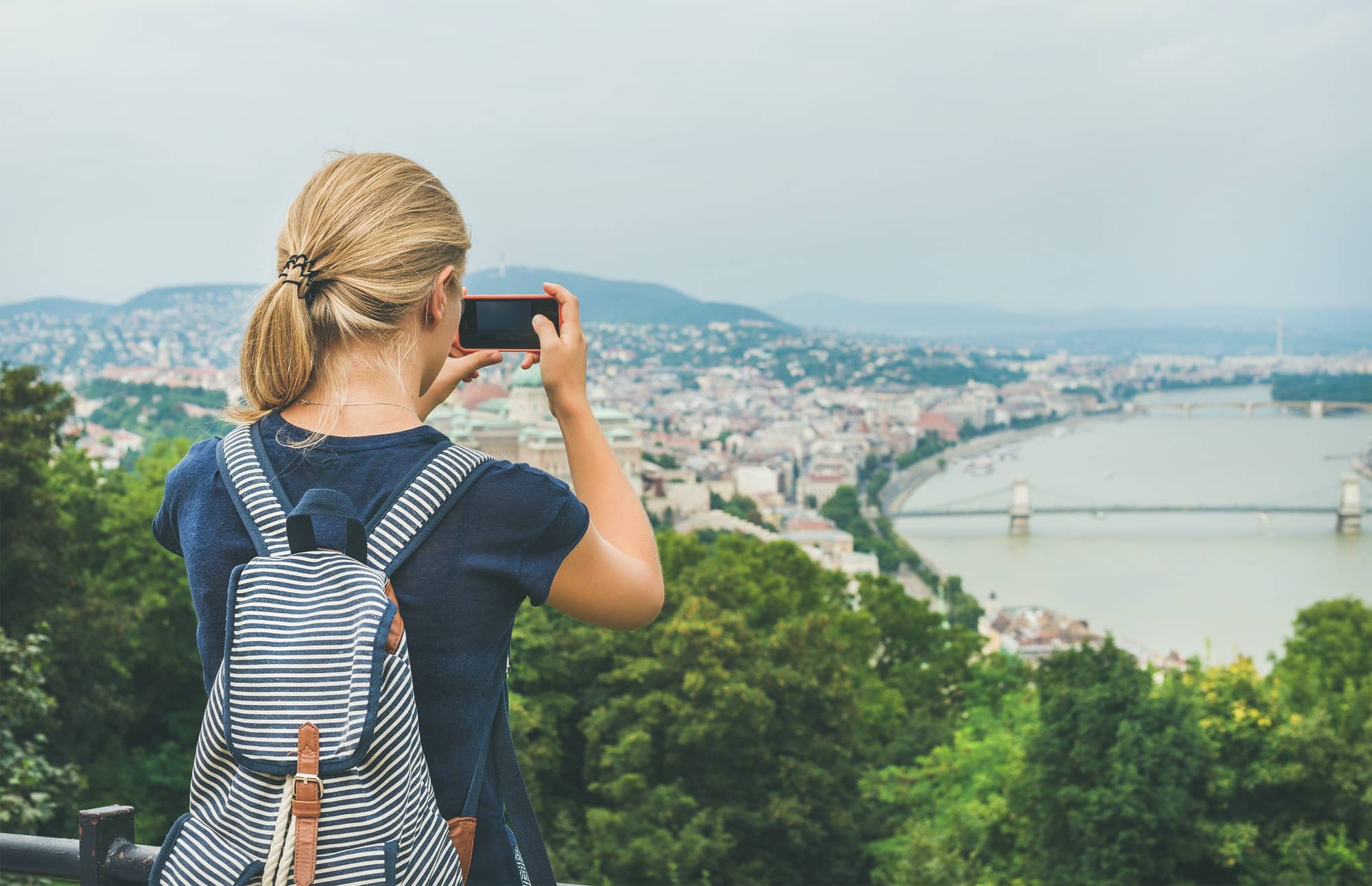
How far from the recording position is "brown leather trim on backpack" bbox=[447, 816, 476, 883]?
0.92 m

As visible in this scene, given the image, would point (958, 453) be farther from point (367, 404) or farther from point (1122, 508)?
point (367, 404)

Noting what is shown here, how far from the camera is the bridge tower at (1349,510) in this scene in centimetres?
5831

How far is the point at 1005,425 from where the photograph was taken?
9169 cm

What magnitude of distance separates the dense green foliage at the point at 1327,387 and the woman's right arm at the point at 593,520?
92.4 metres

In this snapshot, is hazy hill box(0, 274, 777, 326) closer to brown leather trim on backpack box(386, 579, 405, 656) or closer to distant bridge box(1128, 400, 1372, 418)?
distant bridge box(1128, 400, 1372, 418)

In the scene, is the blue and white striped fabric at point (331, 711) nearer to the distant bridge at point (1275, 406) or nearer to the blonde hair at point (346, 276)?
the blonde hair at point (346, 276)

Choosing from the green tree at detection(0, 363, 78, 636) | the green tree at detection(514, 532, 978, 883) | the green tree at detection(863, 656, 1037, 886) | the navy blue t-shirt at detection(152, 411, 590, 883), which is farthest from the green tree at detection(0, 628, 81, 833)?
the green tree at detection(863, 656, 1037, 886)

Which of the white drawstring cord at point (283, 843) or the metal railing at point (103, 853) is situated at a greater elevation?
the white drawstring cord at point (283, 843)

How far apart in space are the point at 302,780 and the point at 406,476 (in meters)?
0.21

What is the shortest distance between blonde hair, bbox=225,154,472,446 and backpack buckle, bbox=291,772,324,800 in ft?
0.78

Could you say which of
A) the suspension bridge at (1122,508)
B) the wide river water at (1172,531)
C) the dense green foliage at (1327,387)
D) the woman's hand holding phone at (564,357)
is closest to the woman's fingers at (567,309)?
the woman's hand holding phone at (564,357)

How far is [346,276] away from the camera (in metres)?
0.95

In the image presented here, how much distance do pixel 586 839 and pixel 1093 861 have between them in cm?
422

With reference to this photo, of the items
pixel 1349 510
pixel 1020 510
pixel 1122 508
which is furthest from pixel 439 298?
pixel 1349 510
